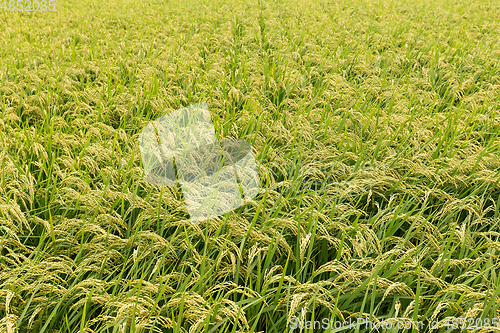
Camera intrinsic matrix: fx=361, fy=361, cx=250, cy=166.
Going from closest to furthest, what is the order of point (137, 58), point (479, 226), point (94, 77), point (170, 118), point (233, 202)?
point (233, 202) < point (479, 226) < point (170, 118) < point (94, 77) < point (137, 58)

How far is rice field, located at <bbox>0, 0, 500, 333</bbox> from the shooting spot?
2021 mm

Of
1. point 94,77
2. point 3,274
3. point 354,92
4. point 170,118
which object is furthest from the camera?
point 94,77

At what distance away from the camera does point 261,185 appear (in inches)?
116

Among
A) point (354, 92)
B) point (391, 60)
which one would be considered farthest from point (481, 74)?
point (354, 92)

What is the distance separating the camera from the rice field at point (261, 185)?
6.63 feet

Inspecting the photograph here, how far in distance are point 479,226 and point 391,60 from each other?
12.4 ft

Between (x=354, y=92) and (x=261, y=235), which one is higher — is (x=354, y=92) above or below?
above

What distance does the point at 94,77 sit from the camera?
5.30 m

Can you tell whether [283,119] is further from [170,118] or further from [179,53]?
[179,53]

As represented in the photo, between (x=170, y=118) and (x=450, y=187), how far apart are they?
2827 millimetres

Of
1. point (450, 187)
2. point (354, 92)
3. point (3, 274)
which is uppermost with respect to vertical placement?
point (354, 92)

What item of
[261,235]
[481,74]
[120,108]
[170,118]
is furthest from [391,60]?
[261,235]

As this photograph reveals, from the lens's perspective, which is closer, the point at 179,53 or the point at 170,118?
the point at 170,118

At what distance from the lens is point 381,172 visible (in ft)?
9.98
